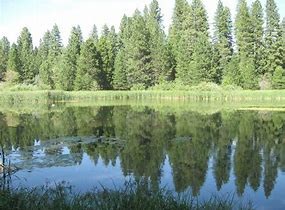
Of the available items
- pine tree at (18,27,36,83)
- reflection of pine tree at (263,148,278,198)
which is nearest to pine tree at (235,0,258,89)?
pine tree at (18,27,36,83)

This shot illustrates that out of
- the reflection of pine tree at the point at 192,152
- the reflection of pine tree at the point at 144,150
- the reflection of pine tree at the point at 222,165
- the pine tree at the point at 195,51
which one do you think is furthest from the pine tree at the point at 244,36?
the reflection of pine tree at the point at 222,165

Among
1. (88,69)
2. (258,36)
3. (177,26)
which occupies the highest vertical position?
(177,26)

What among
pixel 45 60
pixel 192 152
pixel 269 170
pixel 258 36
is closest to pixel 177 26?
pixel 258 36

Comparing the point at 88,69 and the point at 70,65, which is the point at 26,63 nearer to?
the point at 70,65

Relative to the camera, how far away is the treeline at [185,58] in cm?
5875

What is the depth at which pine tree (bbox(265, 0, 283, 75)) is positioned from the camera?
198 ft

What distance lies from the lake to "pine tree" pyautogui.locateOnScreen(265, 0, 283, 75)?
36.0m

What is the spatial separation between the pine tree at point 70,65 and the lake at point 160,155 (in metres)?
38.2

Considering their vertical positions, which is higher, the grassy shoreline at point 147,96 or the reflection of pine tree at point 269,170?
the grassy shoreline at point 147,96

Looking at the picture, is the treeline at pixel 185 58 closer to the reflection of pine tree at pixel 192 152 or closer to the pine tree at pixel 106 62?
the pine tree at pixel 106 62

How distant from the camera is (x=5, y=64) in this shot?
76.4 meters

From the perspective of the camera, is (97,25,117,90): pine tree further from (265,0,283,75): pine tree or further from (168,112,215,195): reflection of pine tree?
(168,112,215,195): reflection of pine tree

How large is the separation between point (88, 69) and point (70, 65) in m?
5.19

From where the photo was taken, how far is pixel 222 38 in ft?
214
